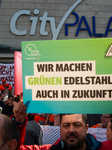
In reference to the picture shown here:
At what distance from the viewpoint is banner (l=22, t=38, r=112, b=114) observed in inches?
51.2

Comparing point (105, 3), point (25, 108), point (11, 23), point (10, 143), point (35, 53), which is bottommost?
point (10, 143)

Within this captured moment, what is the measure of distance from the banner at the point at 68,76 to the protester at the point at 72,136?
23cm

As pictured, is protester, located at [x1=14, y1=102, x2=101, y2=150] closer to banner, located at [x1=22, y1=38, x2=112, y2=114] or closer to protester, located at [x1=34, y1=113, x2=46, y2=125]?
banner, located at [x1=22, y1=38, x2=112, y2=114]

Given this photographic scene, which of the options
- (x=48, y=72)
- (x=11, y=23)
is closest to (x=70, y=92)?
(x=48, y=72)

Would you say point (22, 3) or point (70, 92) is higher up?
point (22, 3)

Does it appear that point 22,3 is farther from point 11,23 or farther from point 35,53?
point 35,53

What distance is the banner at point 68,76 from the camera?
4.27ft

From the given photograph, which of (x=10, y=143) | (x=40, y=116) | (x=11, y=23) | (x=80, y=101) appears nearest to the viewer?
(x=10, y=143)

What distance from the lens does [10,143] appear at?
3.93 feet

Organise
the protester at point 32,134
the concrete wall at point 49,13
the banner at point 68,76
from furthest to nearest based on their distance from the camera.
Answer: the concrete wall at point 49,13 → the protester at point 32,134 → the banner at point 68,76

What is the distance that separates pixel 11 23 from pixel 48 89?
33.6ft

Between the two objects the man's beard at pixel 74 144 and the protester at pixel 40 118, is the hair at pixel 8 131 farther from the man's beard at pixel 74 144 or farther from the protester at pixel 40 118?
the protester at pixel 40 118

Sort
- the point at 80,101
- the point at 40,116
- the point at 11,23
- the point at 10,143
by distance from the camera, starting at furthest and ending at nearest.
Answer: the point at 11,23
the point at 40,116
the point at 80,101
the point at 10,143

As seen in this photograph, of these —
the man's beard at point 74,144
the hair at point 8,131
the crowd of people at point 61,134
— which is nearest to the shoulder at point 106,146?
the crowd of people at point 61,134
